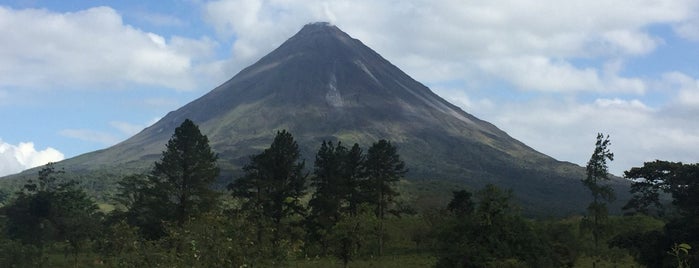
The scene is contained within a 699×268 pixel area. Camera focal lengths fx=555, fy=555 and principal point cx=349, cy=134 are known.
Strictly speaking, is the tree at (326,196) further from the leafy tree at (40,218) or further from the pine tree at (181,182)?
the leafy tree at (40,218)

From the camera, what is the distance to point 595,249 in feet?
179

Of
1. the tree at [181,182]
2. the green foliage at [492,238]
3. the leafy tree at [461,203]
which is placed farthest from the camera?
the leafy tree at [461,203]

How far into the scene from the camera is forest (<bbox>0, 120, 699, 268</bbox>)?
17.5m

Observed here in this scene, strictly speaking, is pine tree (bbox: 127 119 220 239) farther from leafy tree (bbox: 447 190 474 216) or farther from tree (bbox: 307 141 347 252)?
leafy tree (bbox: 447 190 474 216)

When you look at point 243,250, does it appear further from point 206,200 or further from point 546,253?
point 206,200

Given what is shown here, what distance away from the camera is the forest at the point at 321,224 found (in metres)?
17.5

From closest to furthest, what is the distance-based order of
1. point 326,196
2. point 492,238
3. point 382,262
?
1. point 492,238
2. point 382,262
3. point 326,196

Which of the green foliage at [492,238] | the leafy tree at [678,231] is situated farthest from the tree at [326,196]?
the leafy tree at [678,231]

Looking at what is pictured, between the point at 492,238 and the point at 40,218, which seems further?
the point at 40,218

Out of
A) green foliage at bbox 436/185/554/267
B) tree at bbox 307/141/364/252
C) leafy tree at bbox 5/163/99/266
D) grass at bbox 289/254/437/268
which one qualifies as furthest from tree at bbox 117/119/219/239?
green foliage at bbox 436/185/554/267

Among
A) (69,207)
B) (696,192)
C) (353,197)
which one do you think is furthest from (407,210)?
(69,207)

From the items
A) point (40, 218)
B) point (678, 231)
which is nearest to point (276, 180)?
point (40, 218)

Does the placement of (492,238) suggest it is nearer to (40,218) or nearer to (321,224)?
(321,224)

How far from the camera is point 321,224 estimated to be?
54406 millimetres
